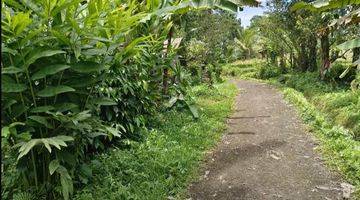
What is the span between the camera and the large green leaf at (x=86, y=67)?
11.9ft

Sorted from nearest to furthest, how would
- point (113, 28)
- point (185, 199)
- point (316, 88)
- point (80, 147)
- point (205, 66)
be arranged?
point (113, 28)
point (80, 147)
point (185, 199)
point (316, 88)
point (205, 66)

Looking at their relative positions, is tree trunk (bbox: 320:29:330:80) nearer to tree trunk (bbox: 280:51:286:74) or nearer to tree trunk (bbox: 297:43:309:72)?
tree trunk (bbox: 297:43:309:72)

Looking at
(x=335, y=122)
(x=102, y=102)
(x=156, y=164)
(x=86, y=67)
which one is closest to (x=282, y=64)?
(x=335, y=122)

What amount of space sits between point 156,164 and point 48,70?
2.37m

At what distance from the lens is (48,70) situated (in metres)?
3.41

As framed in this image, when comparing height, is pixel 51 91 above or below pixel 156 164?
above

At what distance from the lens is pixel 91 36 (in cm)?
363

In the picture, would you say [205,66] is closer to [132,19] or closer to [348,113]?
[348,113]

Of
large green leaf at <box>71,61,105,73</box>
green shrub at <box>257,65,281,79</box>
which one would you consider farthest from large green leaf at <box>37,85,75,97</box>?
green shrub at <box>257,65,281,79</box>

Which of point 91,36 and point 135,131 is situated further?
point 135,131

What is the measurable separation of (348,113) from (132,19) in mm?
6317

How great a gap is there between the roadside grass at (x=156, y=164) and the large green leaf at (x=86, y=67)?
135 centimetres

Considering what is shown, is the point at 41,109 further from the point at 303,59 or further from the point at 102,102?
the point at 303,59

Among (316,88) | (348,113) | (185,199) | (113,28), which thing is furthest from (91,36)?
(316,88)
